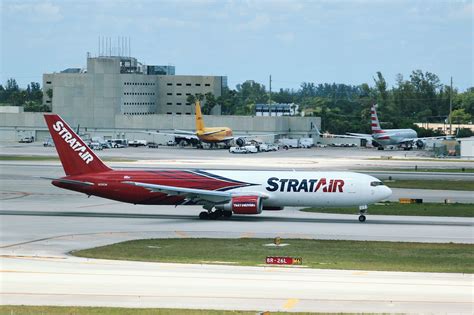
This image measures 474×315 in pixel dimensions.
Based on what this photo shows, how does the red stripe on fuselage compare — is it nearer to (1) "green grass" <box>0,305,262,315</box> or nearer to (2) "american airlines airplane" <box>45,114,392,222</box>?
(2) "american airlines airplane" <box>45,114,392,222</box>

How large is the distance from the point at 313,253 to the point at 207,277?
32.6 feet

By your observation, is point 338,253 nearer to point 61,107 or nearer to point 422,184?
point 422,184

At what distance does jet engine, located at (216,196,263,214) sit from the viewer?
183 feet

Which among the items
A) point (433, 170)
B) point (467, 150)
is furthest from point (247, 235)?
point (467, 150)

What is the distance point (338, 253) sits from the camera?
136 ft

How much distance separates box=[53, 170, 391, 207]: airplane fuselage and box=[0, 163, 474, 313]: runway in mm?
2315

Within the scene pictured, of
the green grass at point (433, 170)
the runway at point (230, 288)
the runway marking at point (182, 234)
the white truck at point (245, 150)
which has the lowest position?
the green grass at point (433, 170)

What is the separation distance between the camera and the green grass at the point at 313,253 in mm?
37750

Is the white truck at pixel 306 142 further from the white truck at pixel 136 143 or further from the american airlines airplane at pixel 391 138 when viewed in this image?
the white truck at pixel 136 143

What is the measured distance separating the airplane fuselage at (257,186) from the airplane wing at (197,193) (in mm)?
393

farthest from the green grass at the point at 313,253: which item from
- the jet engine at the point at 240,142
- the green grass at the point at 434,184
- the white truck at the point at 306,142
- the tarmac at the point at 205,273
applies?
the white truck at the point at 306,142

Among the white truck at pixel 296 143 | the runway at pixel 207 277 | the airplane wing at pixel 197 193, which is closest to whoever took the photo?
the runway at pixel 207 277

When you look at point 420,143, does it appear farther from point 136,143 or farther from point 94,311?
point 94,311

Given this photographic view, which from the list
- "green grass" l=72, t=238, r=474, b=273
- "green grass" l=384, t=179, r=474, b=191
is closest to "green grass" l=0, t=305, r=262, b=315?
"green grass" l=72, t=238, r=474, b=273
